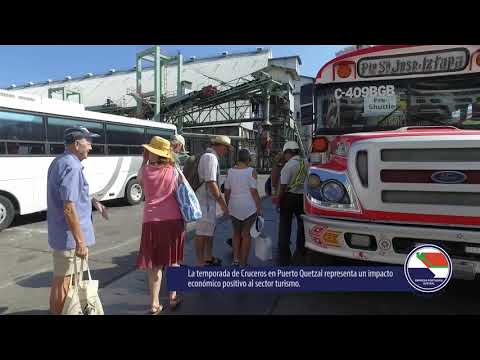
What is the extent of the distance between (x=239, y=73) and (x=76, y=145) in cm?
2713

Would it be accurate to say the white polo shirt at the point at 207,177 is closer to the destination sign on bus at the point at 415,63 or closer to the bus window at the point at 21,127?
the destination sign on bus at the point at 415,63

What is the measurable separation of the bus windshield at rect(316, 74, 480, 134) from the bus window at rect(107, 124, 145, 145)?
7.28 metres

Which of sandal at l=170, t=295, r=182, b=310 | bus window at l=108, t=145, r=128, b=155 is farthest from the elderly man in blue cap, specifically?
bus window at l=108, t=145, r=128, b=155

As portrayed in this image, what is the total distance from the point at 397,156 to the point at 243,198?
177 centimetres

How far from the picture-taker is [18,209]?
23.4ft

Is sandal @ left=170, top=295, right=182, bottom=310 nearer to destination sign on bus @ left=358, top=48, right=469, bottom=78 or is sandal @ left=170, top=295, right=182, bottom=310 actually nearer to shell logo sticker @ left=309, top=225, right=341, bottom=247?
shell logo sticker @ left=309, top=225, right=341, bottom=247

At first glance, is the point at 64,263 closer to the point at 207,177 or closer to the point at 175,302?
the point at 175,302

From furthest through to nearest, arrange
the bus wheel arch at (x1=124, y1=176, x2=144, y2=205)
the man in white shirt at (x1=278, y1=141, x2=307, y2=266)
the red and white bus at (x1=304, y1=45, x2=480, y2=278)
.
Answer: the bus wheel arch at (x1=124, y1=176, x2=144, y2=205), the man in white shirt at (x1=278, y1=141, x2=307, y2=266), the red and white bus at (x1=304, y1=45, x2=480, y2=278)

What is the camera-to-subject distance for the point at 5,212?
267 inches

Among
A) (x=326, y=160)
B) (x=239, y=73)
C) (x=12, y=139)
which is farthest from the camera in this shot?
(x=239, y=73)

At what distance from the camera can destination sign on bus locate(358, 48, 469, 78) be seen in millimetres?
3496
